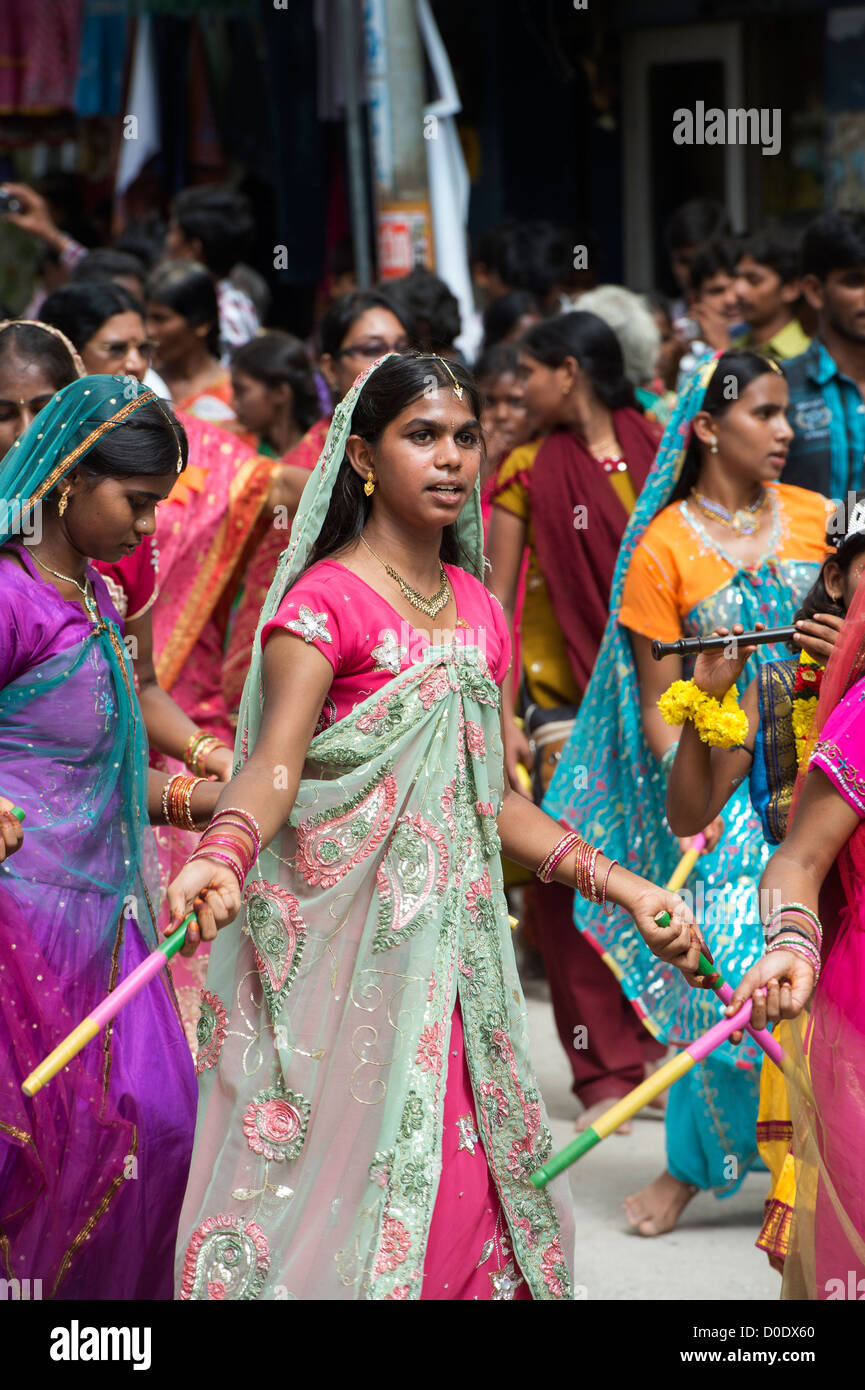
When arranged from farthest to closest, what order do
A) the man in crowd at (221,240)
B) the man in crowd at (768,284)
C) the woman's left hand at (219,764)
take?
the man in crowd at (221,240), the man in crowd at (768,284), the woman's left hand at (219,764)

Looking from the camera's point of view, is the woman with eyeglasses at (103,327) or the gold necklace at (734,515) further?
the woman with eyeglasses at (103,327)

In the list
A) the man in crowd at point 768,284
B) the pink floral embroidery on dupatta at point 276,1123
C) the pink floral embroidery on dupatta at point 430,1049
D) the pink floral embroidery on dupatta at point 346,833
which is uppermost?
the man in crowd at point 768,284

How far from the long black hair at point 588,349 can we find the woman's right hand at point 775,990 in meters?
3.22

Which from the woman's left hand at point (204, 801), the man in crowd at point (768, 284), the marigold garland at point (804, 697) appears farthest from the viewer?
the man in crowd at point (768, 284)

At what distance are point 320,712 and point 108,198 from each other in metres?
9.21

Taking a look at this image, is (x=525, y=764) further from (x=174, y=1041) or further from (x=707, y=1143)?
(x=174, y=1041)

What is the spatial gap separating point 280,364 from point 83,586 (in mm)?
3668

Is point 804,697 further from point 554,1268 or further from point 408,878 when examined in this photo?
point 554,1268

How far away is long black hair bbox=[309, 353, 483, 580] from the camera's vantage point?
10.3 feet

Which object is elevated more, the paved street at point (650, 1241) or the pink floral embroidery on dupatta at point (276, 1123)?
the pink floral embroidery on dupatta at point (276, 1123)

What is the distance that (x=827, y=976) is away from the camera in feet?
9.68

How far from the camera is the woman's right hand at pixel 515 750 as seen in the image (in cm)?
520

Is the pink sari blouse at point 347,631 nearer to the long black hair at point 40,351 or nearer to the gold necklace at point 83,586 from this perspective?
the gold necklace at point 83,586

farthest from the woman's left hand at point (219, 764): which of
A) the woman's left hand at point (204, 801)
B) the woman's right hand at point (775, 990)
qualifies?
the woman's right hand at point (775, 990)
